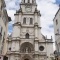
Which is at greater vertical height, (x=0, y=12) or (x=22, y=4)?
(x=22, y=4)

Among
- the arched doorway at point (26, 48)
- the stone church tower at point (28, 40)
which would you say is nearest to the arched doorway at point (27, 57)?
the stone church tower at point (28, 40)

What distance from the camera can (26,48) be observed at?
37.8m

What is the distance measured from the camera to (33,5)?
1763 inches

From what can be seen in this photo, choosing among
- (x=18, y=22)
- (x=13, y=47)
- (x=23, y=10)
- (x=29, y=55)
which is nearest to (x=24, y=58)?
(x=29, y=55)

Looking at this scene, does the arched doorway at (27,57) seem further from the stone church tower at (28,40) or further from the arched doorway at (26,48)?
the arched doorway at (26,48)

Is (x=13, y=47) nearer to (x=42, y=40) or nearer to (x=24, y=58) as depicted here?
(x=24, y=58)

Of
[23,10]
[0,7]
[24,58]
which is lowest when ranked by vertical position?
[24,58]

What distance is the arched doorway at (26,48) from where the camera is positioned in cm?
3765

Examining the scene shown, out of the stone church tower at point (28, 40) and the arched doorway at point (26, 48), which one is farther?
the arched doorway at point (26, 48)

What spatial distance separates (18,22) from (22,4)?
24.2 ft

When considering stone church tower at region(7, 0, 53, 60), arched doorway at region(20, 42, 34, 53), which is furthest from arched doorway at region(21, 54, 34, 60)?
arched doorway at region(20, 42, 34, 53)

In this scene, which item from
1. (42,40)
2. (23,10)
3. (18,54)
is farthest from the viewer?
(23,10)

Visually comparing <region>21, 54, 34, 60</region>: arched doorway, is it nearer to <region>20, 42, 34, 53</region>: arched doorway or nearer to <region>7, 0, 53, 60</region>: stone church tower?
<region>7, 0, 53, 60</region>: stone church tower

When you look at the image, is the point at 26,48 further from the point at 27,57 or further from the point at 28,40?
the point at 27,57
